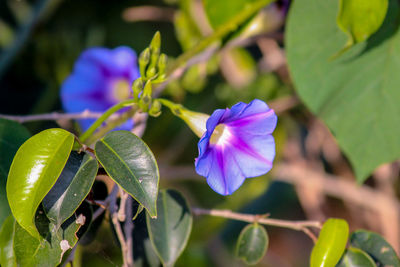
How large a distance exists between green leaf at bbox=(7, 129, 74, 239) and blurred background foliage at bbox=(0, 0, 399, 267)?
652 mm

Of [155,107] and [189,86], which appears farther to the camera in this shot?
[189,86]

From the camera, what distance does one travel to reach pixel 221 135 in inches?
31.2

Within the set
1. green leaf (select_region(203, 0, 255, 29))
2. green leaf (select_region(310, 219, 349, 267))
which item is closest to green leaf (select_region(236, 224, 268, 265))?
green leaf (select_region(310, 219, 349, 267))

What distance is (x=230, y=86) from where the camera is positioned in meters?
1.48

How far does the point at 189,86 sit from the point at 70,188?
0.81 metres

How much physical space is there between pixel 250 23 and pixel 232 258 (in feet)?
2.76

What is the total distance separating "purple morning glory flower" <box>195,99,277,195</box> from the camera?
26.5 inches

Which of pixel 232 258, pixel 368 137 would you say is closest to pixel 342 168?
pixel 232 258

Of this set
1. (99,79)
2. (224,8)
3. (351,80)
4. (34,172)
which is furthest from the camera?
(99,79)

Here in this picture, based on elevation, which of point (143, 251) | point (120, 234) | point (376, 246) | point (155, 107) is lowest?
point (376, 246)

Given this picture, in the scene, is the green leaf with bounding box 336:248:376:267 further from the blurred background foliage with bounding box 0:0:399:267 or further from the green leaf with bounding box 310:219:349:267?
the blurred background foliage with bounding box 0:0:399:267

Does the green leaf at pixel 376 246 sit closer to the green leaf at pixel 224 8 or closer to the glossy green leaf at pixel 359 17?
the glossy green leaf at pixel 359 17

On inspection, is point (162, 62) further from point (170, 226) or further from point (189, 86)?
point (189, 86)

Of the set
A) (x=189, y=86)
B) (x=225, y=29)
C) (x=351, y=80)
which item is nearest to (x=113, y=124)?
(x=225, y=29)
